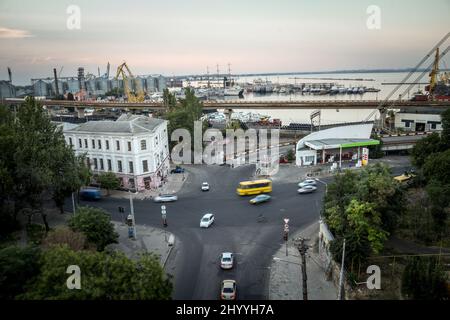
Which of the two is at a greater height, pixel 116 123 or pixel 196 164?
pixel 116 123

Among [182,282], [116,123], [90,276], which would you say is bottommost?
[182,282]

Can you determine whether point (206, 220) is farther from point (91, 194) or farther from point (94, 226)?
point (91, 194)

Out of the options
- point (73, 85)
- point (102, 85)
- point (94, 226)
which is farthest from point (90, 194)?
point (73, 85)

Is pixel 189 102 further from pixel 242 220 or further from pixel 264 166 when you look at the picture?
pixel 242 220

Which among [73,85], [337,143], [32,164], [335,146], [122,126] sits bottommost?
[335,146]

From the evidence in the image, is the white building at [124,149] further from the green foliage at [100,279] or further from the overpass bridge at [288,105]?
the overpass bridge at [288,105]

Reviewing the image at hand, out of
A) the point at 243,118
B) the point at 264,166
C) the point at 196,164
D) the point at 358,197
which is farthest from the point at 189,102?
the point at 358,197

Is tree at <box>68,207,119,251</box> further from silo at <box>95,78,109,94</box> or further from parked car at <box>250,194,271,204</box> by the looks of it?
silo at <box>95,78,109,94</box>
